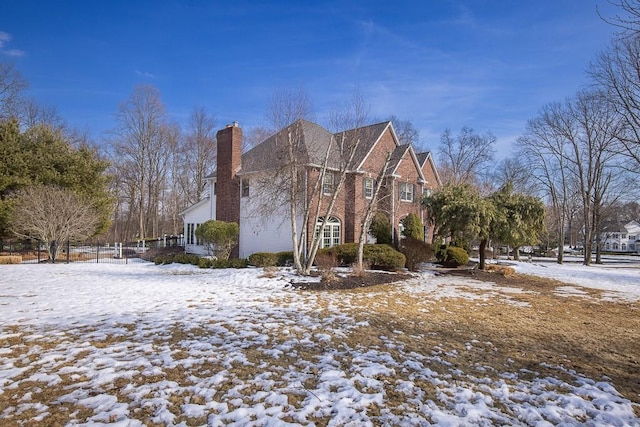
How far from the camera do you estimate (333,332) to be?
6.45 meters

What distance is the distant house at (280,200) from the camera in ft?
64.5

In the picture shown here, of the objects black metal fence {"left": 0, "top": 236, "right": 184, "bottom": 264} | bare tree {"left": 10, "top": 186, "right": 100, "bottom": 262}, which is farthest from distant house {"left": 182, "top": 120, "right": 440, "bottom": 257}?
bare tree {"left": 10, "top": 186, "right": 100, "bottom": 262}

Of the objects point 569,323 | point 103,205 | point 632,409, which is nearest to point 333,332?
point 632,409

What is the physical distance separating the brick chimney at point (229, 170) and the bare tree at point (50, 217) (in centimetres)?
735

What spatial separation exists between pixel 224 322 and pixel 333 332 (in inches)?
85.5

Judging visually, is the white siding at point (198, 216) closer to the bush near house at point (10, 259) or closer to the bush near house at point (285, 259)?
the bush near house at point (285, 259)

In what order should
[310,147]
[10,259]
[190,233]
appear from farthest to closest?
[190,233] < [310,147] < [10,259]

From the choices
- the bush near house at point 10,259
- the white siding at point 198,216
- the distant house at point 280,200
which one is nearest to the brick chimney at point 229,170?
the distant house at point 280,200

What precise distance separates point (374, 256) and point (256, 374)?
39.5 feet

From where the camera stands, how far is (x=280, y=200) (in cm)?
1825

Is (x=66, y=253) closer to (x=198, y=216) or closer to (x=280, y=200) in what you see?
(x=198, y=216)

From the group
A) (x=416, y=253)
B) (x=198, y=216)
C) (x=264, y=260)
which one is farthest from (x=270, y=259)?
(x=198, y=216)

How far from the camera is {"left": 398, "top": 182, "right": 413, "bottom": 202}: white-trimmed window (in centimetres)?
2371

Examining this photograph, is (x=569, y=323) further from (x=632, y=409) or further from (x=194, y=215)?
(x=194, y=215)
